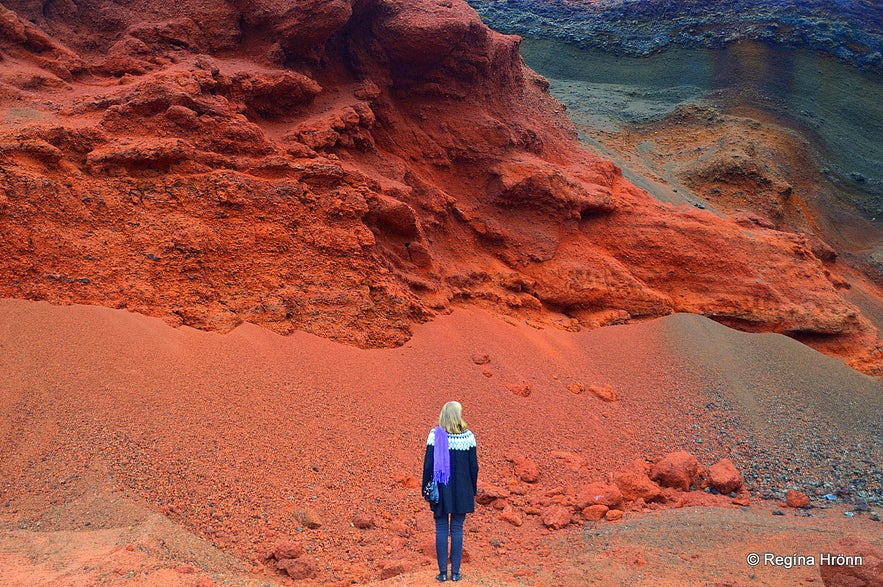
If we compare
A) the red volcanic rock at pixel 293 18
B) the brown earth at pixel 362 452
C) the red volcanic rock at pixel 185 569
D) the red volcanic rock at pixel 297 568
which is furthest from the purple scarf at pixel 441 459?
the red volcanic rock at pixel 293 18

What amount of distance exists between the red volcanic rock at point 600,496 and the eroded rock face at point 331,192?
10.4 ft

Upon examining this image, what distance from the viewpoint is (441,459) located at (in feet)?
15.0

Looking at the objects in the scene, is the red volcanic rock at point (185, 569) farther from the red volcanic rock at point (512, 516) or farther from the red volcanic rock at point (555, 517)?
the red volcanic rock at point (555, 517)

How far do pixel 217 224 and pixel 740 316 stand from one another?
880 cm

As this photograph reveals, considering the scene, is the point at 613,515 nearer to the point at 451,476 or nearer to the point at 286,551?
the point at 451,476

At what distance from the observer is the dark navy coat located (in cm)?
457

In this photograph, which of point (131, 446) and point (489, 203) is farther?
point (489, 203)

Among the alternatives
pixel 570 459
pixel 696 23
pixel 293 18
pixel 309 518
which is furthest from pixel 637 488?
pixel 696 23

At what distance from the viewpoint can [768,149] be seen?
66.6 feet

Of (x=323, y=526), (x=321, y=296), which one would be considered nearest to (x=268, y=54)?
(x=321, y=296)

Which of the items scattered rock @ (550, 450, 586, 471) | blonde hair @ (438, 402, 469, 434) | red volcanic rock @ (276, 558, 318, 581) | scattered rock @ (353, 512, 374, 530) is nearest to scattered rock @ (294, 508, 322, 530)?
scattered rock @ (353, 512, 374, 530)

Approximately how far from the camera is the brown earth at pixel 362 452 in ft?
16.0

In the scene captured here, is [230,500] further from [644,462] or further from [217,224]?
[644,462]

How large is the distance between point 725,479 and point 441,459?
4.35 m
